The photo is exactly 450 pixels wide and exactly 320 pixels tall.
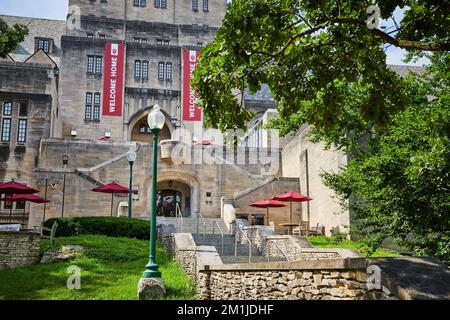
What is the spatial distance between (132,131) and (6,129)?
44.8ft

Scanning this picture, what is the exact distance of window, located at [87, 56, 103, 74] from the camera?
153ft

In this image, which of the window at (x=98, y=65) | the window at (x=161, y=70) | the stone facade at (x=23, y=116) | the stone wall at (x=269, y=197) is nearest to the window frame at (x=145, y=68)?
the window at (x=161, y=70)

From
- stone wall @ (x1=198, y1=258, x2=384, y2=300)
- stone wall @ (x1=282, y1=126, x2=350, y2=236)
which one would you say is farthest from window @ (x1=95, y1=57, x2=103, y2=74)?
stone wall @ (x1=198, y1=258, x2=384, y2=300)

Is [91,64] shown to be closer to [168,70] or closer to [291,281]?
[168,70]

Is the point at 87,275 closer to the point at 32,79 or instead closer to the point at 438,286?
the point at 438,286

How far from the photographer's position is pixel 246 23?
314 inches

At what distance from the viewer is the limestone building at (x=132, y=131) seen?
101 ft

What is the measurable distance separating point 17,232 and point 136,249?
418cm

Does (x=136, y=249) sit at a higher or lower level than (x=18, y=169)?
lower

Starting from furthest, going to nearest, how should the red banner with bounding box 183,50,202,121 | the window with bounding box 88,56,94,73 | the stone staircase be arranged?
the red banner with bounding box 183,50,202,121
the window with bounding box 88,56,94,73
the stone staircase

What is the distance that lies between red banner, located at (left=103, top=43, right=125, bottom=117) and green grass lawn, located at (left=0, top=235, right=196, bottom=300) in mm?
27302

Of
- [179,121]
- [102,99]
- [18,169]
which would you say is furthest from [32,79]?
[179,121]

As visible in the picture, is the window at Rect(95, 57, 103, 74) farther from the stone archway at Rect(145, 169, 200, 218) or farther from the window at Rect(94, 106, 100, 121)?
the stone archway at Rect(145, 169, 200, 218)

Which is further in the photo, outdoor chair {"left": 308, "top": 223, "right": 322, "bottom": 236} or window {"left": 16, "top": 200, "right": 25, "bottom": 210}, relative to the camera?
window {"left": 16, "top": 200, "right": 25, "bottom": 210}
